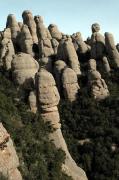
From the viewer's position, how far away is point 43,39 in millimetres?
71875

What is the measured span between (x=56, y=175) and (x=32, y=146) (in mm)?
3810

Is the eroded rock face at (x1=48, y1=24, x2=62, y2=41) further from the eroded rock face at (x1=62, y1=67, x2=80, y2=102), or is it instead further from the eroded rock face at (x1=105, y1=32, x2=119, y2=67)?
the eroded rock face at (x1=62, y1=67, x2=80, y2=102)

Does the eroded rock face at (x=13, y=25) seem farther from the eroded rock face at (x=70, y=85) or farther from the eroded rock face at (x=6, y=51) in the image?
the eroded rock face at (x=70, y=85)

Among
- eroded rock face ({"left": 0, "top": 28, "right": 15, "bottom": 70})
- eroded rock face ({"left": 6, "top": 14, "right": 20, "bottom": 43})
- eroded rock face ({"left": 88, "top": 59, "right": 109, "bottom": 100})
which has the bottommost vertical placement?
eroded rock face ({"left": 88, "top": 59, "right": 109, "bottom": 100})

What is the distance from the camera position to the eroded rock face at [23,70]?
186 ft

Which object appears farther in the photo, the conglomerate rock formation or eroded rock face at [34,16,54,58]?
eroded rock face at [34,16,54,58]

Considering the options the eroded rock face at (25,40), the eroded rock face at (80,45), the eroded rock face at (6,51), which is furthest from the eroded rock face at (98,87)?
the eroded rock face at (25,40)

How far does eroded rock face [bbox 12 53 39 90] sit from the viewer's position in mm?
56844

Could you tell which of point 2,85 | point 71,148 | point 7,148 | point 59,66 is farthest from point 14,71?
point 7,148

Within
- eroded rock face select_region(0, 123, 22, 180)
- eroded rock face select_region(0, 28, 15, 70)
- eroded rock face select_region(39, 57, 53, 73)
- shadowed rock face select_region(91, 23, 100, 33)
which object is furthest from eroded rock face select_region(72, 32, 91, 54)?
eroded rock face select_region(0, 123, 22, 180)

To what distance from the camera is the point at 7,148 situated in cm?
3033

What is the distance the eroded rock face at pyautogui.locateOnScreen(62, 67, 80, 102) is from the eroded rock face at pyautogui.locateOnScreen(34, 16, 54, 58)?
977cm

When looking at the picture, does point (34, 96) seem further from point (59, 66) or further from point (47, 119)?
point (59, 66)

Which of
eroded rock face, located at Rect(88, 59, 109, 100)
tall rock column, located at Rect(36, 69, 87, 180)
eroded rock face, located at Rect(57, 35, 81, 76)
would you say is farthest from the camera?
eroded rock face, located at Rect(57, 35, 81, 76)
